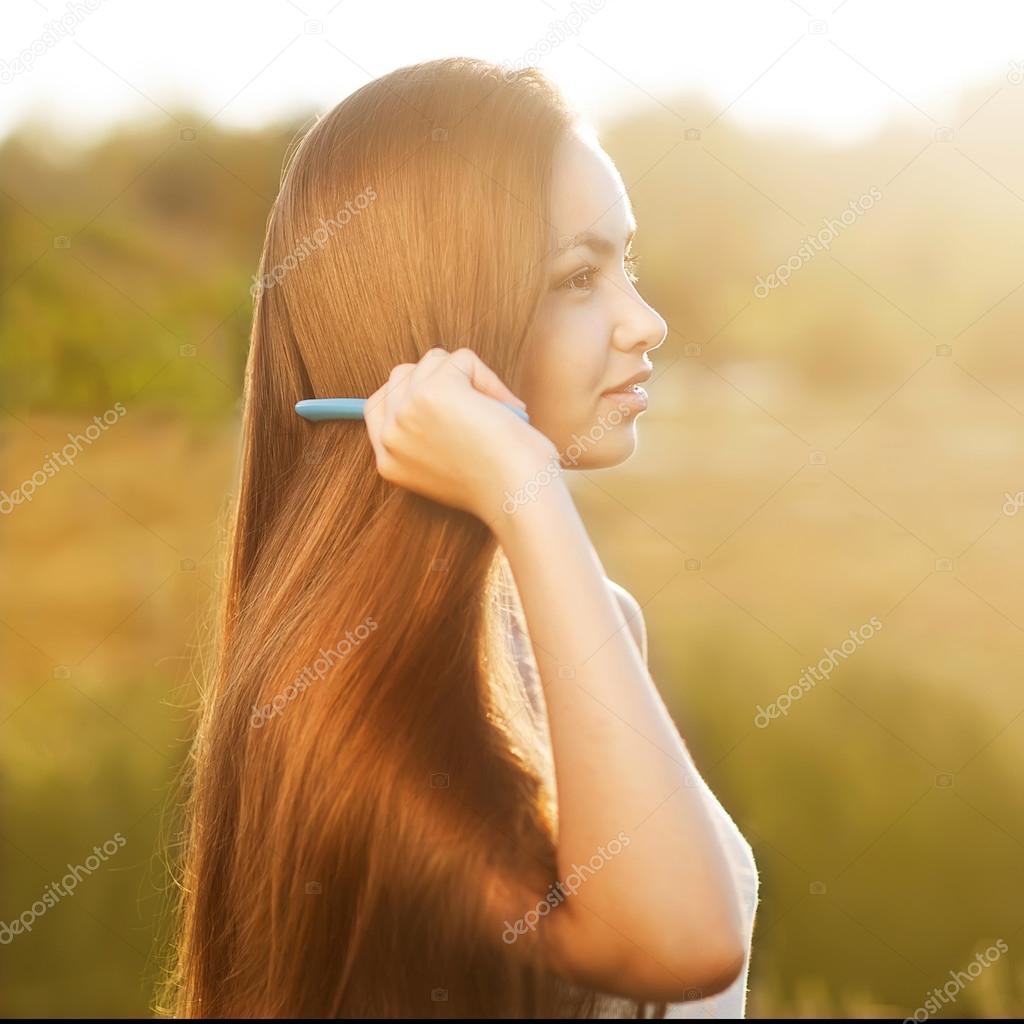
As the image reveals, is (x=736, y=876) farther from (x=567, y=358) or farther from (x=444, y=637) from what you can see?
(x=567, y=358)

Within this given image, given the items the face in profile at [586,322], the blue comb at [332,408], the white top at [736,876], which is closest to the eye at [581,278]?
the face in profile at [586,322]

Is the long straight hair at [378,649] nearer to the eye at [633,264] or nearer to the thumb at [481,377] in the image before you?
the thumb at [481,377]

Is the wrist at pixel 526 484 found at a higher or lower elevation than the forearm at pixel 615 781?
higher

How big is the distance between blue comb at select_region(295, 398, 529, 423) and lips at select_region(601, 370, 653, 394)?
0.28 m

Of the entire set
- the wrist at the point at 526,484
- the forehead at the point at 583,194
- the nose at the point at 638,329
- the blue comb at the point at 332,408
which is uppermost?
the forehead at the point at 583,194

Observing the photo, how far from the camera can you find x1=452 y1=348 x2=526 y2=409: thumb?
107 centimetres

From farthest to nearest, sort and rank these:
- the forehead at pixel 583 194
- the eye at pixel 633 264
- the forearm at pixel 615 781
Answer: the eye at pixel 633 264 < the forehead at pixel 583 194 < the forearm at pixel 615 781

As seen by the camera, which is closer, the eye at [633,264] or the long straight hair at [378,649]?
the long straight hair at [378,649]

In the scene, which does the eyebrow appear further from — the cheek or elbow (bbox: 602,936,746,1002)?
elbow (bbox: 602,936,746,1002)

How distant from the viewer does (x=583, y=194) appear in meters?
1.19

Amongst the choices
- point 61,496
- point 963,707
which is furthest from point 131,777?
point 963,707

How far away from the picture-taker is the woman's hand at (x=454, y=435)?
99 cm

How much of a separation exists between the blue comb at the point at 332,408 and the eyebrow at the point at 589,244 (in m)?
0.27

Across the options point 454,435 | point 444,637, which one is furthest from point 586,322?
point 444,637
